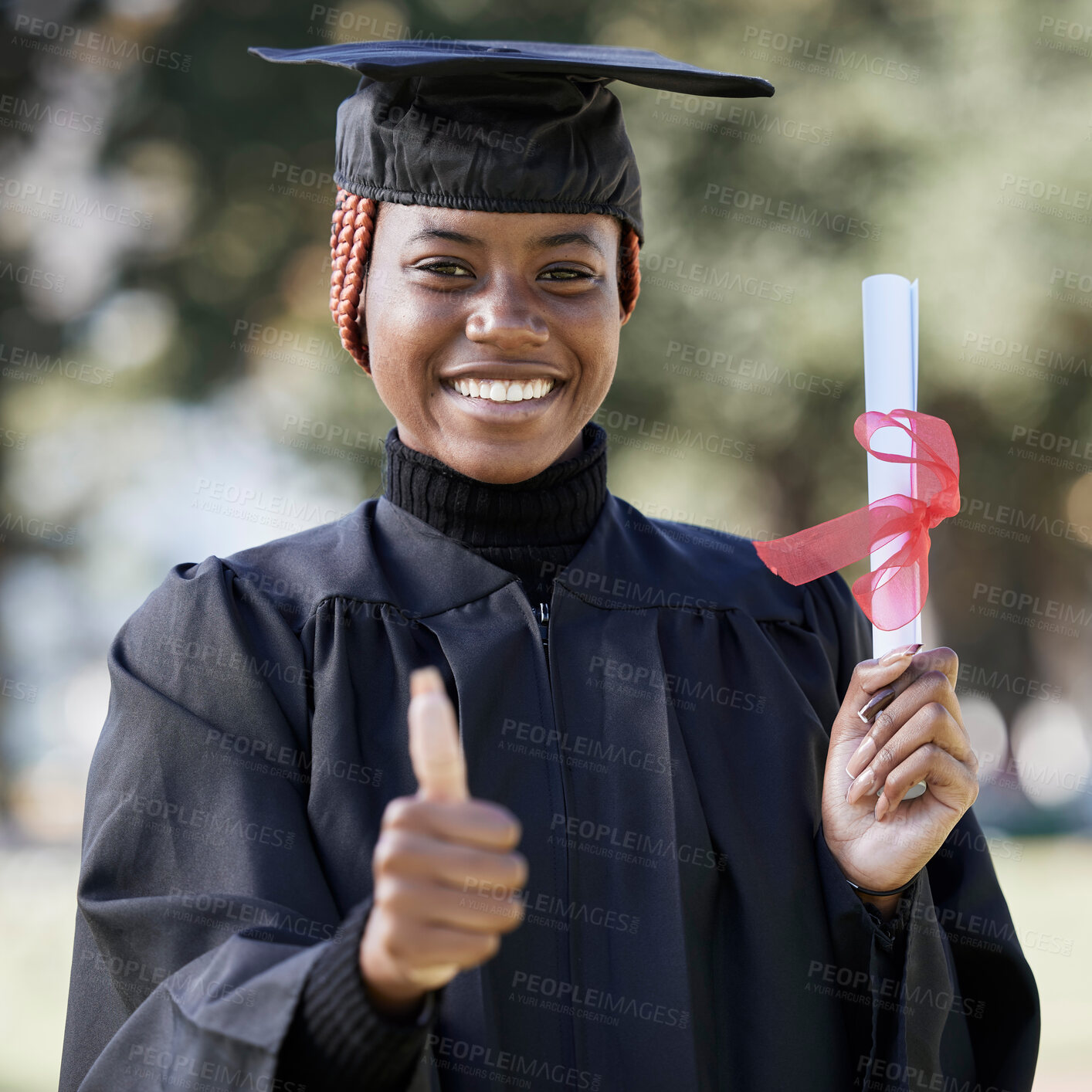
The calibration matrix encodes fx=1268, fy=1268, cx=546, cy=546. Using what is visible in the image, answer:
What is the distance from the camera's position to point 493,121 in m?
2.05

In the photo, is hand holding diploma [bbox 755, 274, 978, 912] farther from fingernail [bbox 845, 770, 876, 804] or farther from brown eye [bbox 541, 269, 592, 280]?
brown eye [bbox 541, 269, 592, 280]

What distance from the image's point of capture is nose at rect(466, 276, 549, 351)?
203 centimetres

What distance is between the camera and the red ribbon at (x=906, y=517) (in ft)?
6.59

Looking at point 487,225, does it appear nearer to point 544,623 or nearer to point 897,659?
point 544,623

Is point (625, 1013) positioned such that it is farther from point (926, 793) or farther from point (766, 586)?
point (766, 586)

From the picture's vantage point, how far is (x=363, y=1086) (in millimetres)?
1534

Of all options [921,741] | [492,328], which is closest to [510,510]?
[492,328]

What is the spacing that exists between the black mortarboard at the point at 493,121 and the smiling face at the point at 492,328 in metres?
0.04

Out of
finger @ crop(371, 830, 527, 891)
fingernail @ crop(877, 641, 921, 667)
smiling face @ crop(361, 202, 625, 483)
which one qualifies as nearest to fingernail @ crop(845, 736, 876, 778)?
fingernail @ crop(877, 641, 921, 667)

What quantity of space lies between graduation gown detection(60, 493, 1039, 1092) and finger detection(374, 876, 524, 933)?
37cm

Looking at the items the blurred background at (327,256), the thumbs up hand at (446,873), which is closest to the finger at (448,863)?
the thumbs up hand at (446,873)

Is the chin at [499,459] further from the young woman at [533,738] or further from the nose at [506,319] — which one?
the nose at [506,319]

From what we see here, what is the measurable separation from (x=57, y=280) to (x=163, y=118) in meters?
1.20

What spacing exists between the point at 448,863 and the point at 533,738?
26.4 inches
